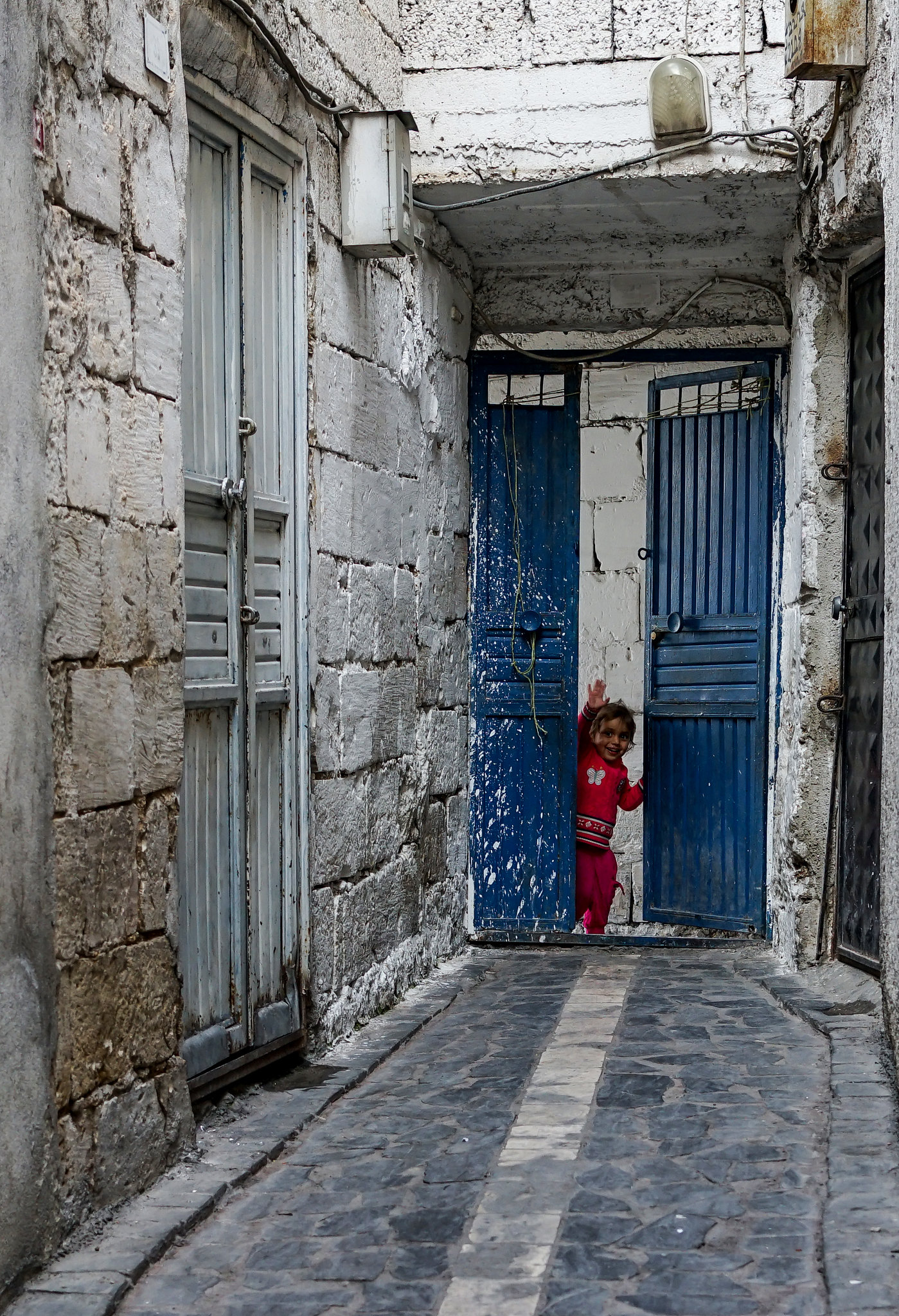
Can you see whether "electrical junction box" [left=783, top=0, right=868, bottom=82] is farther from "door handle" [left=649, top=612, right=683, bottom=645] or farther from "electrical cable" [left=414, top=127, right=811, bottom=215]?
"door handle" [left=649, top=612, right=683, bottom=645]

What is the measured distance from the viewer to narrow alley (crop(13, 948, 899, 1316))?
295 centimetres

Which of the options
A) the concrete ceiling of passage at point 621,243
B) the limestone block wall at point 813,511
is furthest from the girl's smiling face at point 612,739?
the concrete ceiling of passage at point 621,243

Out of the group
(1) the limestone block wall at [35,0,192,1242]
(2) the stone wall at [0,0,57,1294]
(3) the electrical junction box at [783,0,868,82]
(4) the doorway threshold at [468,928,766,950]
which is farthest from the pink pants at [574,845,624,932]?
(2) the stone wall at [0,0,57,1294]

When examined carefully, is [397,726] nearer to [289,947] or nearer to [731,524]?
[289,947]

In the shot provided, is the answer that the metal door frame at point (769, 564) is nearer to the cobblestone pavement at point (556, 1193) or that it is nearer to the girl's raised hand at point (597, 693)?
the girl's raised hand at point (597, 693)

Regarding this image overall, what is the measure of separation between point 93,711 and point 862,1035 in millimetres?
2818

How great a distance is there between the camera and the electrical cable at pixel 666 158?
5797 millimetres

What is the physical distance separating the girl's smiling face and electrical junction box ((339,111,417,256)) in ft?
11.4

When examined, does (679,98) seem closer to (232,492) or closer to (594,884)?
(232,492)

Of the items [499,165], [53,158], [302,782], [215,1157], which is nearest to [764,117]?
[499,165]

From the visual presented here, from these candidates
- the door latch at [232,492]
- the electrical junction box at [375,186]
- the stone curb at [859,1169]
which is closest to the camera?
the stone curb at [859,1169]

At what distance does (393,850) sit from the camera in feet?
19.3

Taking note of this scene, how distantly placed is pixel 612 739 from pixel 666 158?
3.20 m

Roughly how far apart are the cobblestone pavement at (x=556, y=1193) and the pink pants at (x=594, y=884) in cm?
263
